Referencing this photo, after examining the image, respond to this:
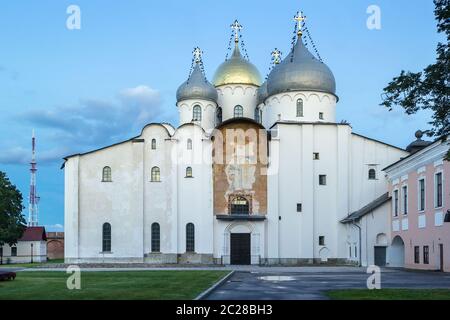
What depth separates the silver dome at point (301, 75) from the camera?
172ft

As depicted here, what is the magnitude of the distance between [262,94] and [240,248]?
14.4 metres

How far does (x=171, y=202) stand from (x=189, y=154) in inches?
153

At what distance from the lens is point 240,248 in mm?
50719

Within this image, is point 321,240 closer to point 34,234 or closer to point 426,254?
point 426,254

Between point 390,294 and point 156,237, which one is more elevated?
point 156,237

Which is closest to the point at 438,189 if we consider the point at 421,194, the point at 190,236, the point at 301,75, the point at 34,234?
the point at 421,194

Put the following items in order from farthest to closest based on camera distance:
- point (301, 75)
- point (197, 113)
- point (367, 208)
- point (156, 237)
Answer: point (197, 113), point (301, 75), point (156, 237), point (367, 208)

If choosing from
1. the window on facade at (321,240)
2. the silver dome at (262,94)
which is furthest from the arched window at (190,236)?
the silver dome at (262,94)

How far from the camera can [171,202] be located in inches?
2005

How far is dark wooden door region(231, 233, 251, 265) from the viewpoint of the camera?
50719mm

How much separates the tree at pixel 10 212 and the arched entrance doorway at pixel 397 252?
3534 cm

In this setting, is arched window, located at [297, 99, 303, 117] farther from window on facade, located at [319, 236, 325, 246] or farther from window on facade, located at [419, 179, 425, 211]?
window on facade, located at [419, 179, 425, 211]
